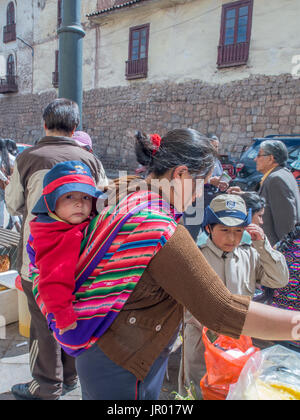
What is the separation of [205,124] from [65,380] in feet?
34.5

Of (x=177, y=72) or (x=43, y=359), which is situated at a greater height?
(x=177, y=72)

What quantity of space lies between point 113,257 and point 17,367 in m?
1.89

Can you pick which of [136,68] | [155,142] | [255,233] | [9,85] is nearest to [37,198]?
[155,142]

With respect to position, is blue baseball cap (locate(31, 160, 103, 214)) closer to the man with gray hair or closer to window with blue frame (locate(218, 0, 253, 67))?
the man with gray hair

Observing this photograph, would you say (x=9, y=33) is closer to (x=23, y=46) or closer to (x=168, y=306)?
(x=23, y=46)

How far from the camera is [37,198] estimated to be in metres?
1.93

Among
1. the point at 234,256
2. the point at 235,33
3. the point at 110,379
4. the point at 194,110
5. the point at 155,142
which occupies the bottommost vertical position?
the point at 110,379

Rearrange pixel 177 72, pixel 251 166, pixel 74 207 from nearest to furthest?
pixel 74 207, pixel 251 166, pixel 177 72

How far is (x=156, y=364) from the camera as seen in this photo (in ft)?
3.93

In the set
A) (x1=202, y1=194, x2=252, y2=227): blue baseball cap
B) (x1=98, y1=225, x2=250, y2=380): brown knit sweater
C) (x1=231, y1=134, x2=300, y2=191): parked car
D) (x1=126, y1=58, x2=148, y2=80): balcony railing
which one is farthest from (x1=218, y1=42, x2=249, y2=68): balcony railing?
(x1=98, y1=225, x2=250, y2=380): brown knit sweater

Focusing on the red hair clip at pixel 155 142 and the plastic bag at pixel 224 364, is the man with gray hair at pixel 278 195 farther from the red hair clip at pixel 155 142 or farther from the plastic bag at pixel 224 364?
the red hair clip at pixel 155 142

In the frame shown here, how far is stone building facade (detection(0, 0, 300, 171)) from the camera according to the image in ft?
32.3

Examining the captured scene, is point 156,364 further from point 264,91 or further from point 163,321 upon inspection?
point 264,91

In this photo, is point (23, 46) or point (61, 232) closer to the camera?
point (61, 232)
